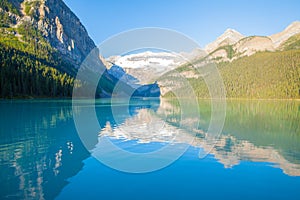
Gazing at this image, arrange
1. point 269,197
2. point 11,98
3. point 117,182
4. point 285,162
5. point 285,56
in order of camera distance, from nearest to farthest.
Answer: point 269,197 < point 117,182 < point 285,162 < point 11,98 < point 285,56

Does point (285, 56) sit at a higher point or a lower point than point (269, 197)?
higher

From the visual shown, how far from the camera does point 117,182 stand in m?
12.5

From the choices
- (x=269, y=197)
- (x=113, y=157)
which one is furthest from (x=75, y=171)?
(x=269, y=197)

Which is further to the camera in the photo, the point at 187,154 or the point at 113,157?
the point at 187,154

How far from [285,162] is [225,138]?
8.52 meters

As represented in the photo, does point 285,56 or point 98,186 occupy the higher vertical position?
point 285,56

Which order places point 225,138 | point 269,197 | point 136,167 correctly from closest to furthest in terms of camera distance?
point 269,197, point 136,167, point 225,138

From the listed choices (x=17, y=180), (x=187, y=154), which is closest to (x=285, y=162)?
(x=187, y=154)

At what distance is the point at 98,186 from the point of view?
38.7ft

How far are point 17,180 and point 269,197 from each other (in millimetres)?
11707

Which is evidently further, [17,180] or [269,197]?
[17,180]

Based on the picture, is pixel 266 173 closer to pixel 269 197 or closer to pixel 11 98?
pixel 269 197

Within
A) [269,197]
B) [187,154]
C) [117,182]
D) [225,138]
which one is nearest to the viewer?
[269,197]

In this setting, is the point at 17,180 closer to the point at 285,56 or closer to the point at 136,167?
the point at 136,167
